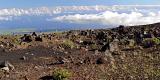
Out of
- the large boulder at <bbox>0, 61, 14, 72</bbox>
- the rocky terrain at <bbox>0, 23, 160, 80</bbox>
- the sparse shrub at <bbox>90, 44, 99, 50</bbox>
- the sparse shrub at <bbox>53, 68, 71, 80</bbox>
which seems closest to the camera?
the sparse shrub at <bbox>53, 68, 71, 80</bbox>

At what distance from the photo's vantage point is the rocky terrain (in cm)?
4188

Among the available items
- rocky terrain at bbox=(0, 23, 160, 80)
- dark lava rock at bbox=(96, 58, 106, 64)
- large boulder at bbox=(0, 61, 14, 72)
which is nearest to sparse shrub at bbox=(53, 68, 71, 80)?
rocky terrain at bbox=(0, 23, 160, 80)

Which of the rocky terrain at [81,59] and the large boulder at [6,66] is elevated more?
the large boulder at [6,66]

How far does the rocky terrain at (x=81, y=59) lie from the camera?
41875 millimetres

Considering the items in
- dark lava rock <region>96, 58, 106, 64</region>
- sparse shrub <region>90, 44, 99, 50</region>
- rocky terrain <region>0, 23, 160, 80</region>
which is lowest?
sparse shrub <region>90, 44, 99, 50</region>

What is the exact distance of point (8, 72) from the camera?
140 ft

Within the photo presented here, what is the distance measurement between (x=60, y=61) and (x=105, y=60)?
14.4ft

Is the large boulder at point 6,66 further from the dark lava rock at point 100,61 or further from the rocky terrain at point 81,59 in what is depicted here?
the dark lava rock at point 100,61

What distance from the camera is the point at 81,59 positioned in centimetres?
4834

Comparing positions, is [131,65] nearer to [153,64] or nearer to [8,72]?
[153,64]

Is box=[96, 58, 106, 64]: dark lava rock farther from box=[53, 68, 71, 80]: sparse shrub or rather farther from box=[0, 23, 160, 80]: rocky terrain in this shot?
box=[53, 68, 71, 80]: sparse shrub

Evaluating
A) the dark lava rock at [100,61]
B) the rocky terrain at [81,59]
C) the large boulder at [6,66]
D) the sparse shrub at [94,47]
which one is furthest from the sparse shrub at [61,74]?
the sparse shrub at [94,47]

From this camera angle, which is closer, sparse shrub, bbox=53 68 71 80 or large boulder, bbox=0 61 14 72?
sparse shrub, bbox=53 68 71 80

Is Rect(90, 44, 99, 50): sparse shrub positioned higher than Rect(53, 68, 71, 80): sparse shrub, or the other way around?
Rect(53, 68, 71, 80): sparse shrub
